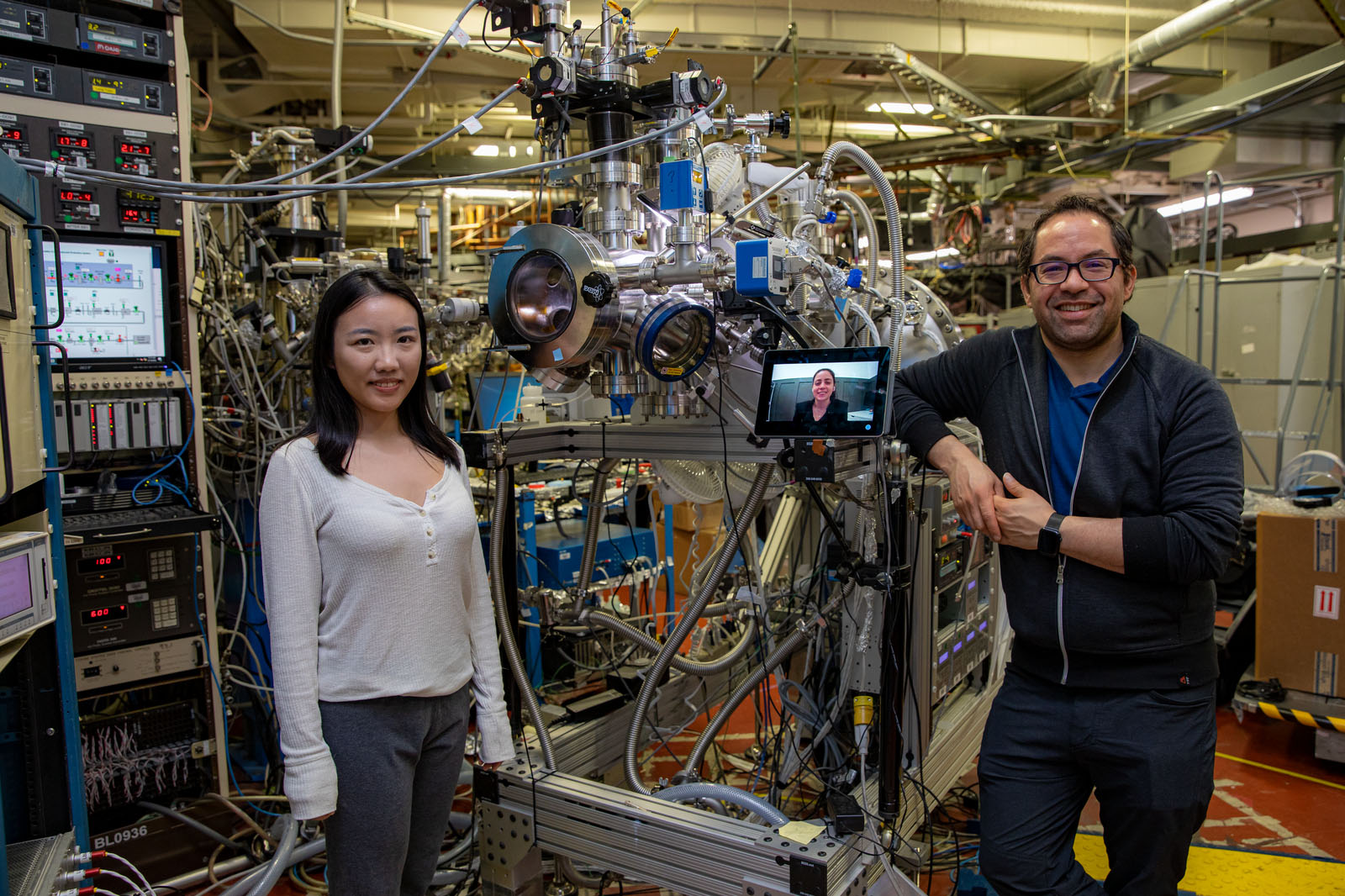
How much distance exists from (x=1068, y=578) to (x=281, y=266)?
2.93 metres

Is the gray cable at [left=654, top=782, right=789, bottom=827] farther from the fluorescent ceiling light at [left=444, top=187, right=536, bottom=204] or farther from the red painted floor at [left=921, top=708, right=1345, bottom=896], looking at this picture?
the fluorescent ceiling light at [left=444, top=187, right=536, bottom=204]

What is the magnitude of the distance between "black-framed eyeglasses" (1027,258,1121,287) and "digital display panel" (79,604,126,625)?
109 inches

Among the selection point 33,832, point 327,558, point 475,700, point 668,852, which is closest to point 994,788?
point 668,852

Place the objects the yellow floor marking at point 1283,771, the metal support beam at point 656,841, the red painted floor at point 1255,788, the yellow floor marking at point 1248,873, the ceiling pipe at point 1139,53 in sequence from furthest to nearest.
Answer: the ceiling pipe at point 1139,53 < the yellow floor marking at point 1283,771 < the red painted floor at point 1255,788 < the yellow floor marking at point 1248,873 < the metal support beam at point 656,841

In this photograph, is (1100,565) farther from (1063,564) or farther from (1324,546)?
(1324,546)

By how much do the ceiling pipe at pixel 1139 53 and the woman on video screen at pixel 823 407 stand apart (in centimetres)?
416

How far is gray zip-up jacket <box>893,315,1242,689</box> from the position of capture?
5.09 ft

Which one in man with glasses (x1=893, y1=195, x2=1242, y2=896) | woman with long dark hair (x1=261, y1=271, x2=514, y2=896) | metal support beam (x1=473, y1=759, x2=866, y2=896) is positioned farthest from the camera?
metal support beam (x1=473, y1=759, x2=866, y2=896)

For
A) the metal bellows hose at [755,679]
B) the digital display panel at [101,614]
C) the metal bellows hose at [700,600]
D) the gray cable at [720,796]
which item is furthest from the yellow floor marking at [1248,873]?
the digital display panel at [101,614]

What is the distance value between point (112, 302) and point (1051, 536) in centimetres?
279

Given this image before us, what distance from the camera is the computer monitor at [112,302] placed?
2760 mm

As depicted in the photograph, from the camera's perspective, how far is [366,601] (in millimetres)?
1525

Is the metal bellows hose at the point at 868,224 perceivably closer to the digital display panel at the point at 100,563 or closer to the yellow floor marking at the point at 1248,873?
the yellow floor marking at the point at 1248,873

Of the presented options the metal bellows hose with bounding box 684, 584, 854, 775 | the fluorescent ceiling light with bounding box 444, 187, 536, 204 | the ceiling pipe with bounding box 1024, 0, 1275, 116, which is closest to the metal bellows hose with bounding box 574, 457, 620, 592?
the metal bellows hose with bounding box 684, 584, 854, 775
